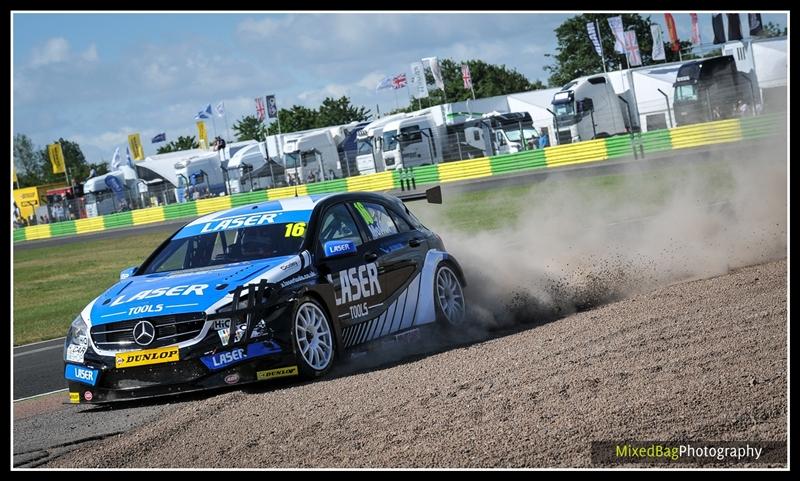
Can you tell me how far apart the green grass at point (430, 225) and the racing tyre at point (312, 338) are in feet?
27.5

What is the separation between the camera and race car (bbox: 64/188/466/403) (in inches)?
299

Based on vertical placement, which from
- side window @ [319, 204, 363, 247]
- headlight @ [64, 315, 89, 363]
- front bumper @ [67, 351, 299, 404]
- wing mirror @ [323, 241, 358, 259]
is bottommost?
front bumper @ [67, 351, 299, 404]

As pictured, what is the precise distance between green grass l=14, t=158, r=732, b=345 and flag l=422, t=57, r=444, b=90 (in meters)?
17.4

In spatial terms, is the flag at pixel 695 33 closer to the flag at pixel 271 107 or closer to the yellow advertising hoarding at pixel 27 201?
the flag at pixel 271 107

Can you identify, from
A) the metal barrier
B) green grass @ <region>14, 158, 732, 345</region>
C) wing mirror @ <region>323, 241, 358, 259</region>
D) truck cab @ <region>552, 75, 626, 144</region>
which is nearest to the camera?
wing mirror @ <region>323, 241, 358, 259</region>

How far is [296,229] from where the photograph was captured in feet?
28.9

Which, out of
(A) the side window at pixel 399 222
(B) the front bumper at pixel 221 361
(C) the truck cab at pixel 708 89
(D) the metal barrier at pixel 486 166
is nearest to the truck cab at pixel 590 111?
(D) the metal barrier at pixel 486 166

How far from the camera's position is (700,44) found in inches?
1566

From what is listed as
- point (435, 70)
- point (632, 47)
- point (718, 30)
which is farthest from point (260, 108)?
point (718, 30)

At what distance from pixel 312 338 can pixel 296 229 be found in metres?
1.20

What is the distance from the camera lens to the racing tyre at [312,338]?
7734 mm

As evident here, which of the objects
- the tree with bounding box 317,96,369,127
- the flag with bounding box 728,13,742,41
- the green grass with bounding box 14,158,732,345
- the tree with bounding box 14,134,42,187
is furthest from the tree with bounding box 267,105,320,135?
the flag with bounding box 728,13,742,41

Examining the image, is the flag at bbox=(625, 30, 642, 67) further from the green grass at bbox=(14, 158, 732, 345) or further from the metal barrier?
the green grass at bbox=(14, 158, 732, 345)

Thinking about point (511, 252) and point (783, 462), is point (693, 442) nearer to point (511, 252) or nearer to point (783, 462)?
point (783, 462)
